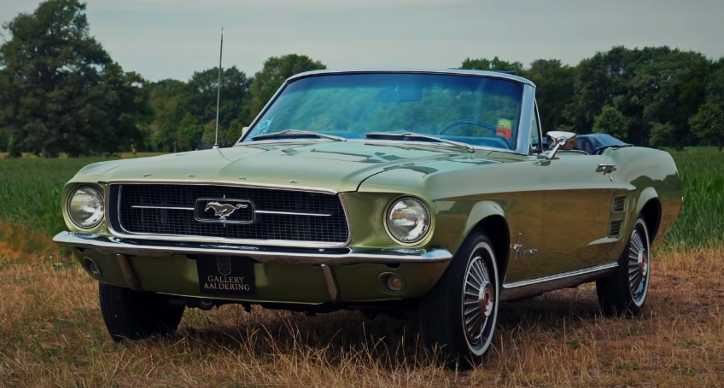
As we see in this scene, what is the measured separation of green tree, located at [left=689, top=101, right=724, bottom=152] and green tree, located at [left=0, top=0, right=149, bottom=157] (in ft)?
140

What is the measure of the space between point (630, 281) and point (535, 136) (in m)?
1.51

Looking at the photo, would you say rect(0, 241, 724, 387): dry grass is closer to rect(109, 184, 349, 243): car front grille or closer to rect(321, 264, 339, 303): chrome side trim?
rect(321, 264, 339, 303): chrome side trim

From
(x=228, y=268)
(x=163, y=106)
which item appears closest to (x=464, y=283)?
(x=228, y=268)

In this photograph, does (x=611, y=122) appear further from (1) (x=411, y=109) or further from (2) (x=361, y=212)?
(2) (x=361, y=212)

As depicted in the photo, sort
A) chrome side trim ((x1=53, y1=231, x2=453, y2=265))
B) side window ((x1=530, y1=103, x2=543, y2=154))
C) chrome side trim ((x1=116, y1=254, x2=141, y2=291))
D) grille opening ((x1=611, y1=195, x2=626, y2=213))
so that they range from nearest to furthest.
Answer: chrome side trim ((x1=53, y1=231, x2=453, y2=265)), chrome side trim ((x1=116, y1=254, x2=141, y2=291)), side window ((x1=530, y1=103, x2=543, y2=154)), grille opening ((x1=611, y1=195, x2=626, y2=213))

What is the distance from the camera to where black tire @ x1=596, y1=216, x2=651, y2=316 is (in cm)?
772

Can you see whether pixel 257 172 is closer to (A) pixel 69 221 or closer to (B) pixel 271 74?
(A) pixel 69 221

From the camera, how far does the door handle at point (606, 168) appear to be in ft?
23.9

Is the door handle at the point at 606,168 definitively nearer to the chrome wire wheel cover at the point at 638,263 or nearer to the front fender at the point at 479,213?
the chrome wire wheel cover at the point at 638,263

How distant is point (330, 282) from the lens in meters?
5.12

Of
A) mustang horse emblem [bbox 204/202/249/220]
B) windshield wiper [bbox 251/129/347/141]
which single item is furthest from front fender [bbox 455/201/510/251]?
windshield wiper [bbox 251/129/347/141]

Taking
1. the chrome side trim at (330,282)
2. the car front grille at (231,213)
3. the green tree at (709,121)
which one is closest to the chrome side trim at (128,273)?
the car front grille at (231,213)

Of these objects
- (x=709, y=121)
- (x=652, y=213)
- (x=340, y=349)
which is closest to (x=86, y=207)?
(x=340, y=349)

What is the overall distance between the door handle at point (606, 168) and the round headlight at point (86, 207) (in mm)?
3037
